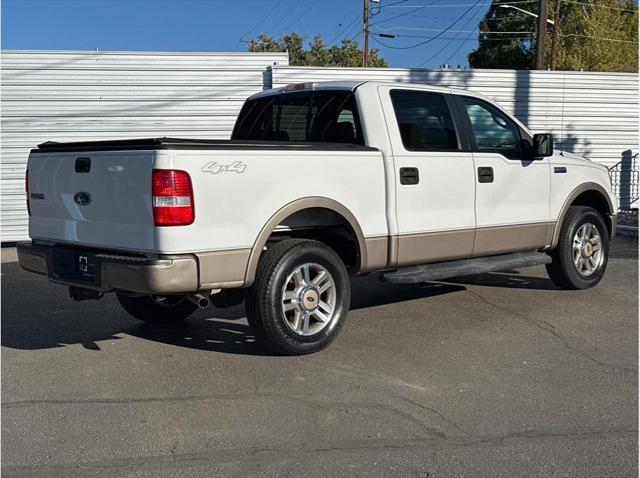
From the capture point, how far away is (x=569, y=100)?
14.8 metres

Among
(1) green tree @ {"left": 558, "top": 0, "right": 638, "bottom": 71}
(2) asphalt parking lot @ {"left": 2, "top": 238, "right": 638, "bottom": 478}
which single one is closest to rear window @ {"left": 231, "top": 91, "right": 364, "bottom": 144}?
(2) asphalt parking lot @ {"left": 2, "top": 238, "right": 638, "bottom": 478}

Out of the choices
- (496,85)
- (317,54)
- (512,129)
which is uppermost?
(317,54)

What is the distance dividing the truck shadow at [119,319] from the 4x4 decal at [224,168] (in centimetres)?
154

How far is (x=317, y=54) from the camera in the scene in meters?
51.4

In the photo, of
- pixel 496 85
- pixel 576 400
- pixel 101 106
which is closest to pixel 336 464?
pixel 576 400

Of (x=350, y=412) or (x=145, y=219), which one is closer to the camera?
(x=350, y=412)

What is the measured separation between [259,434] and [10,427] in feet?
4.89

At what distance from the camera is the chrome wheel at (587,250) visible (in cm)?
797

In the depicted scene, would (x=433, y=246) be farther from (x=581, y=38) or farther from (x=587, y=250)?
(x=581, y=38)

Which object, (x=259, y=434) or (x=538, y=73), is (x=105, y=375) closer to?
(x=259, y=434)

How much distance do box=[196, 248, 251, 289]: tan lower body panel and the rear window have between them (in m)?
1.65

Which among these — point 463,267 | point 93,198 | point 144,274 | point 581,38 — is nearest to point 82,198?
point 93,198

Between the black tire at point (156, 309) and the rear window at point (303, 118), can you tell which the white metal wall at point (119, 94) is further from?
the black tire at point (156, 309)

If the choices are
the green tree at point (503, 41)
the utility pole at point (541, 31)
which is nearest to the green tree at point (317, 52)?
the green tree at point (503, 41)
